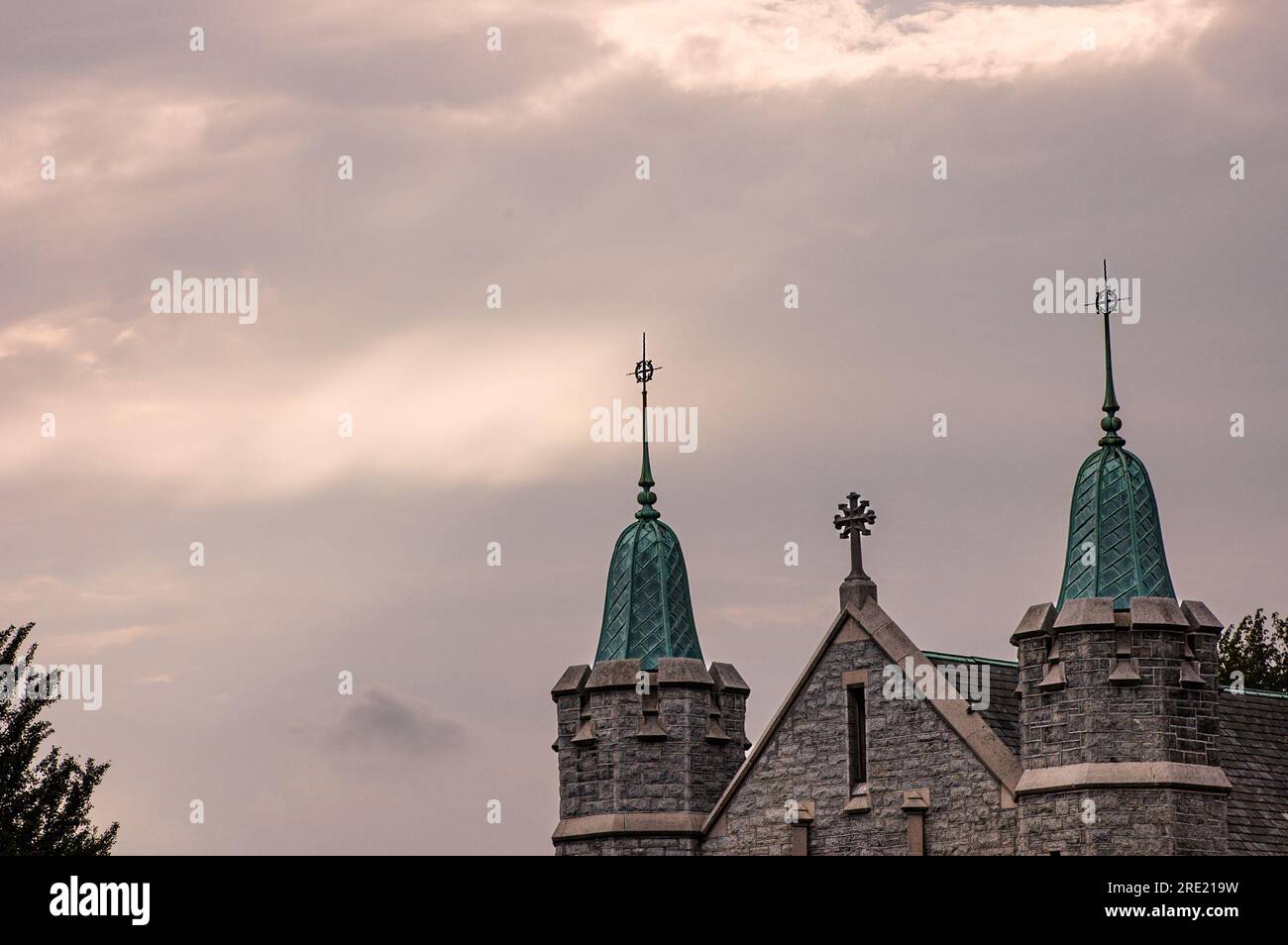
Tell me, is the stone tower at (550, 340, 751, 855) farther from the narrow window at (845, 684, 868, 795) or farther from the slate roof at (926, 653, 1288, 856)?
the slate roof at (926, 653, 1288, 856)

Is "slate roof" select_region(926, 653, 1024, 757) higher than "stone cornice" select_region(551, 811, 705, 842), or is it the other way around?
"slate roof" select_region(926, 653, 1024, 757)

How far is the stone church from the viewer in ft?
99.1

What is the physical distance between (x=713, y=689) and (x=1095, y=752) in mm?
8492

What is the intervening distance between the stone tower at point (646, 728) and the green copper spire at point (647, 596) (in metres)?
0.02

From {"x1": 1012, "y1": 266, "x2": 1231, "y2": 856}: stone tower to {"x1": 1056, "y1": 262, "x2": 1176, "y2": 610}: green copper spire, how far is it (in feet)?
0.07

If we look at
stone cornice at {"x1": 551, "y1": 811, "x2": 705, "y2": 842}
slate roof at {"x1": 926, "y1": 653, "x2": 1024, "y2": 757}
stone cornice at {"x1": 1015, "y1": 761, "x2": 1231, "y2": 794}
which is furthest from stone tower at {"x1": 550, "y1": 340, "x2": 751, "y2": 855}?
stone cornice at {"x1": 1015, "y1": 761, "x2": 1231, "y2": 794}

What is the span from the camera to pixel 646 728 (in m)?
36.2

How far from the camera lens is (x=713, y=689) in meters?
36.9

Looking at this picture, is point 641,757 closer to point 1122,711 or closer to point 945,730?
point 945,730

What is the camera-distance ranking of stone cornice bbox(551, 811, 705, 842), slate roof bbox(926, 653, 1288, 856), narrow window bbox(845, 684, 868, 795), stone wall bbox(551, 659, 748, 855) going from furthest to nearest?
stone wall bbox(551, 659, 748, 855), stone cornice bbox(551, 811, 705, 842), narrow window bbox(845, 684, 868, 795), slate roof bbox(926, 653, 1288, 856)

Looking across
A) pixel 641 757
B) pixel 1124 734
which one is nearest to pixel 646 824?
pixel 641 757

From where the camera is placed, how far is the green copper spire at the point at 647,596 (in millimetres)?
37062

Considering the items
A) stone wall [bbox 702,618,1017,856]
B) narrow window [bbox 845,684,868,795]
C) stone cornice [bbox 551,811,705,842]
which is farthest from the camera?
stone cornice [bbox 551,811,705,842]

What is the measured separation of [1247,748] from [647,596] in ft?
33.8
